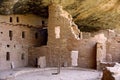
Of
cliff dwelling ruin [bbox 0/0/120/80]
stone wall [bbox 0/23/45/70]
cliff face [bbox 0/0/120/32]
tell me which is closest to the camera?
cliff face [bbox 0/0/120/32]

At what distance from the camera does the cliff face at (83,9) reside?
1827cm

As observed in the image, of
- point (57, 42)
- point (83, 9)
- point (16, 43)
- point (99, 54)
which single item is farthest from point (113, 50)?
point (16, 43)

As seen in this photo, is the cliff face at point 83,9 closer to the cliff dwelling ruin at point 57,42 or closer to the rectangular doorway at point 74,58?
the cliff dwelling ruin at point 57,42

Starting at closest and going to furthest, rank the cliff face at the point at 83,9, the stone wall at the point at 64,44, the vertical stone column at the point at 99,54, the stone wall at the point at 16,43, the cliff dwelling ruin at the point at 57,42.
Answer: the cliff face at the point at 83,9 < the cliff dwelling ruin at the point at 57,42 < the stone wall at the point at 16,43 < the vertical stone column at the point at 99,54 < the stone wall at the point at 64,44

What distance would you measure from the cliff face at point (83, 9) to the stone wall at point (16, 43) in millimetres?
1468

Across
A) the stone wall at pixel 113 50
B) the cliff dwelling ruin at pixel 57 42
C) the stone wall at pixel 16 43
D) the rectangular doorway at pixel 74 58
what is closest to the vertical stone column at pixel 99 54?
the cliff dwelling ruin at pixel 57 42

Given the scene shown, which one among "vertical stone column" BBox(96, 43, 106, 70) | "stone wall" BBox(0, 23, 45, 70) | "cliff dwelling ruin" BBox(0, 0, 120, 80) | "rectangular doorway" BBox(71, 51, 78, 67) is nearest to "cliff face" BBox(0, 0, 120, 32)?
"cliff dwelling ruin" BBox(0, 0, 120, 80)

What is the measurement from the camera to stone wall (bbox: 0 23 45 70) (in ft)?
65.3

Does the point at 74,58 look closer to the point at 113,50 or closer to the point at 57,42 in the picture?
the point at 57,42

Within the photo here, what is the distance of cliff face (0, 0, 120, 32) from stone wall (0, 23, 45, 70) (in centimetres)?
147

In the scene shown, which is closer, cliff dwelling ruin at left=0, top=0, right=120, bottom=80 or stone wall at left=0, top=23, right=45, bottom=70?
cliff dwelling ruin at left=0, top=0, right=120, bottom=80

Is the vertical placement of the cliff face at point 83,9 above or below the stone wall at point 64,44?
above

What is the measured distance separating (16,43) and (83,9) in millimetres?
5869

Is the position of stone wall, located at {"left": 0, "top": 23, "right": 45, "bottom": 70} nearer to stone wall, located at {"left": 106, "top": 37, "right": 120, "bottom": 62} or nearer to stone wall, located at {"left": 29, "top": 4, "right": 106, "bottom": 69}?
stone wall, located at {"left": 29, "top": 4, "right": 106, "bottom": 69}
